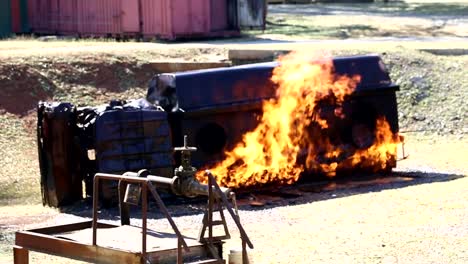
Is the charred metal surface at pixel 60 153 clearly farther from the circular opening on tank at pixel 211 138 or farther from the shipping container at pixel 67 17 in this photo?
the shipping container at pixel 67 17

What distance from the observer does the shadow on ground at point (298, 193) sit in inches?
619

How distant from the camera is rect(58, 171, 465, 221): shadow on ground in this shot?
1571 cm

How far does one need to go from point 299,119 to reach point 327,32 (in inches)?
611

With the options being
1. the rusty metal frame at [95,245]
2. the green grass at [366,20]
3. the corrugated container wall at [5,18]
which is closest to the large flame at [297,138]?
the rusty metal frame at [95,245]

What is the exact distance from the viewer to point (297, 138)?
17547mm

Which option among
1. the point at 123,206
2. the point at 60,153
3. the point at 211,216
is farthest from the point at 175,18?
the point at 211,216

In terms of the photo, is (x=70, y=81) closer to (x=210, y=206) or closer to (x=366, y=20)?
(x=366, y=20)

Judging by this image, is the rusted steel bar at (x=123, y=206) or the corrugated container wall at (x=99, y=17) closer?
the rusted steel bar at (x=123, y=206)

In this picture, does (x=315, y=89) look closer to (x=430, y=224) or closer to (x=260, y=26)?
(x=430, y=224)

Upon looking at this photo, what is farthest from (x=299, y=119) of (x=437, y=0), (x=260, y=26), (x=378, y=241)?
(x=437, y=0)

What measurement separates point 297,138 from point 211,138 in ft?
4.53

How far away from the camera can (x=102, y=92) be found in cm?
2384

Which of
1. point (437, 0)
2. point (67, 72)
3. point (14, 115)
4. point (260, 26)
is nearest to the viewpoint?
point (14, 115)

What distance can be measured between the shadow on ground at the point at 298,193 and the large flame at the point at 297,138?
0.70 ft
